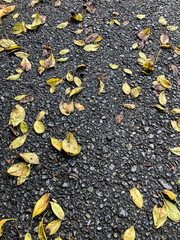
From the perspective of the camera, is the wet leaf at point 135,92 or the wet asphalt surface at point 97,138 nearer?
the wet asphalt surface at point 97,138

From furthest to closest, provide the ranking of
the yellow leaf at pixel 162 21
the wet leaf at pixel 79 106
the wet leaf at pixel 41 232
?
1. the yellow leaf at pixel 162 21
2. the wet leaf at pixel 79 106
3. the wet leaf at pixel 41 232

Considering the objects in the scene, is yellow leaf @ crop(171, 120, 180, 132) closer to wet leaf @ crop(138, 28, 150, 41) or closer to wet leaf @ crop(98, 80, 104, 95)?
wet leaf @ crop(98, 80, 104, 95)

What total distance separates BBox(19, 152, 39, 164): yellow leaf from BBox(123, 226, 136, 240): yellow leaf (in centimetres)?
74

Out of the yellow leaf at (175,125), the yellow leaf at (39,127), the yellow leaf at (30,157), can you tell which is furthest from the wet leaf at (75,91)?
the yellow leaf at (175,125)

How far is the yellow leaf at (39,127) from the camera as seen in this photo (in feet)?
5.71

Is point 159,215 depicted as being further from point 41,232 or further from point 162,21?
point 162,21

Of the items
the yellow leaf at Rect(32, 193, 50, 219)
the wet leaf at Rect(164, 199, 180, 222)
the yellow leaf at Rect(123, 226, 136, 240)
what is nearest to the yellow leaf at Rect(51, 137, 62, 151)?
the yellow leaf at Rect(32, 193, 50, 219)

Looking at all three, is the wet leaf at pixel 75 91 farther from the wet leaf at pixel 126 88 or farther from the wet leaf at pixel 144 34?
the wet leaf at pixel 144 34

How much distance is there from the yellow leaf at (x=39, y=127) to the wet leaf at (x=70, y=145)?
21 centimetres

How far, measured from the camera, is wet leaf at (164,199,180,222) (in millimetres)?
1443

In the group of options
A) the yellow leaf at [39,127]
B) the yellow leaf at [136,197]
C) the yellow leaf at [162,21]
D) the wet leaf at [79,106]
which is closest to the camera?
the yellow leaf at [136,197]

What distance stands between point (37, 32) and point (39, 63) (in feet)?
1.45

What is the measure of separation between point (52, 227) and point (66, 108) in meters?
0.88

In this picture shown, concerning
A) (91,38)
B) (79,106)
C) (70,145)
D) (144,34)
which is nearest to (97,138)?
(70,145)
